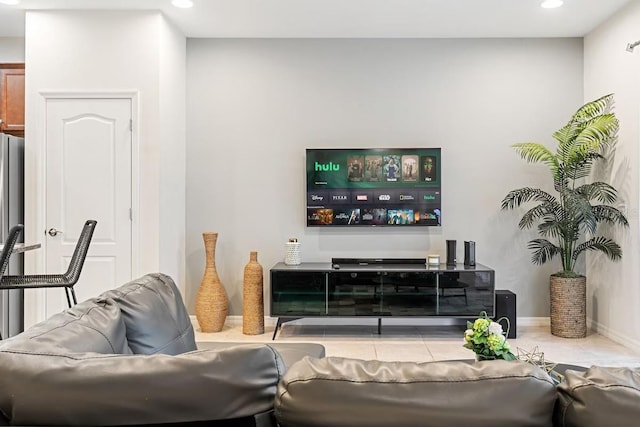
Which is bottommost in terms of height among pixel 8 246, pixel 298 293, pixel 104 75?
pixel 298 293

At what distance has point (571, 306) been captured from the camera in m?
4.57

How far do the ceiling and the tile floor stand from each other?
9.55 ft

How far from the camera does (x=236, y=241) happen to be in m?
5.13

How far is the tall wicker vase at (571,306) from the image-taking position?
457cm

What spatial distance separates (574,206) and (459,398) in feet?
12.8

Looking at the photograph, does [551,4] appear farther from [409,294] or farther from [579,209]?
[409,294]

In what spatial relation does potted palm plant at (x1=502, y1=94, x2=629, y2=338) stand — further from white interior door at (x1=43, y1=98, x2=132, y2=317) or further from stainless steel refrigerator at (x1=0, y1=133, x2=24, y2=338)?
stainless steel refrigerator at (x1=0, y1=133, x2=24, y2=338)

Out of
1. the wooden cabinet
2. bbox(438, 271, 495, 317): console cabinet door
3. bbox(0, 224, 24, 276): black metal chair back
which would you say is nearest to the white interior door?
the wooden cabinet

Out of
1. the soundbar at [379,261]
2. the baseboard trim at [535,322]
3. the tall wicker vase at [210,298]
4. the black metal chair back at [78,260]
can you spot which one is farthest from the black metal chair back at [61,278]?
the baseboard trim at [535,322]

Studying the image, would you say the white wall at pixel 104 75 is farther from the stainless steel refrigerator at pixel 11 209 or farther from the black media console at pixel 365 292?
the black media console at pixel 365 292

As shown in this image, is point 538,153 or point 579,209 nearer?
point 579,209

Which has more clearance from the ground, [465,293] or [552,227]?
[552,227]

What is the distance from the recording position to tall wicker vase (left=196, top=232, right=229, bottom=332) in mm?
4820

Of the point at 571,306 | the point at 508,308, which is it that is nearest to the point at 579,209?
the point at 571,306
